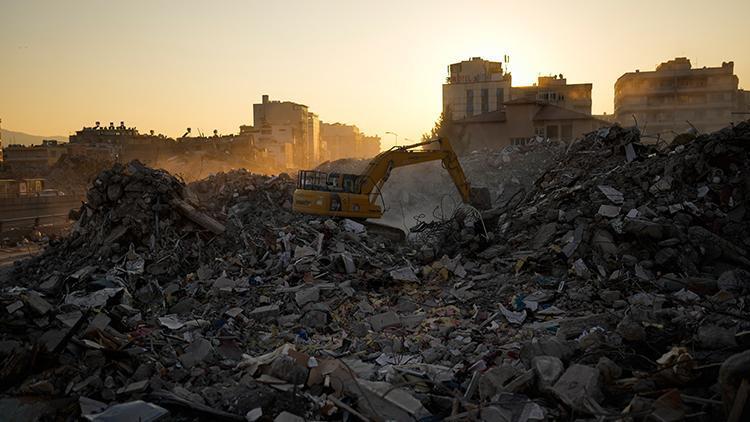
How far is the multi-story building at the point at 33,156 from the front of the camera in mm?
41719

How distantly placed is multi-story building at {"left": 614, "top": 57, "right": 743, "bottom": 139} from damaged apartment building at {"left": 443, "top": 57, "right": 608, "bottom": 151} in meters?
4.69

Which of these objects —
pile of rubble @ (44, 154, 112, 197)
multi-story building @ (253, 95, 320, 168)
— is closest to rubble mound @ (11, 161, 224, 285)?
pile of rubble @ (44, 154, 112, 197)

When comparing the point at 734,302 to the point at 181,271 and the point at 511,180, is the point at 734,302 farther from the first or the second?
the point at 511,180

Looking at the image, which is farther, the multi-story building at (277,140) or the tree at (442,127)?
the multi-story building at (277,140)

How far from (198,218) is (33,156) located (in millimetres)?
39224

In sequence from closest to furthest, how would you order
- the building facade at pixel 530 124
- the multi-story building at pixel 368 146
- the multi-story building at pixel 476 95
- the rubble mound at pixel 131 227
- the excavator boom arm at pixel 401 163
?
1. the rubble mound at pixel 131 227
2. the excavator boom arm at pixel 401 163
3. the building facade at pixel 530 124
4. the multi-story building at pixel 476 95
5. the multi-story building at pixel 368 146

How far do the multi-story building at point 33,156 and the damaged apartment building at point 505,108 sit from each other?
105ft

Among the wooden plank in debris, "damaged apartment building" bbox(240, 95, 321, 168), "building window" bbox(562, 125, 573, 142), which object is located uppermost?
"damaged apartment building" bbox(240, 95, 321, 168)

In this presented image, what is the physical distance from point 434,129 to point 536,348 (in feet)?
125

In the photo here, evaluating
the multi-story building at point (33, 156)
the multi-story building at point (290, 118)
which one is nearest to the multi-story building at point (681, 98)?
the multi-story building at point (290, 118)

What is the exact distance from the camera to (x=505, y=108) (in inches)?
1277

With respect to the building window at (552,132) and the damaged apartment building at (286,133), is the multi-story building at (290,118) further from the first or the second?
the building window at (552,132)

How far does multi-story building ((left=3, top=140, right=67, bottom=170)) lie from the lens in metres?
41.7

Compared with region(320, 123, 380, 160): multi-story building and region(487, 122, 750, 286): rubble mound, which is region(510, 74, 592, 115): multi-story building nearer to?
region(487, 122, 750, 286): rubble mound
